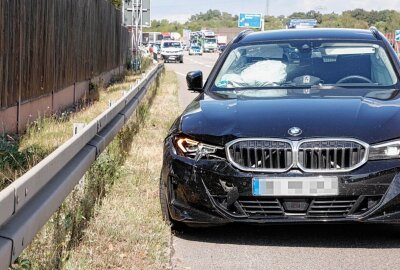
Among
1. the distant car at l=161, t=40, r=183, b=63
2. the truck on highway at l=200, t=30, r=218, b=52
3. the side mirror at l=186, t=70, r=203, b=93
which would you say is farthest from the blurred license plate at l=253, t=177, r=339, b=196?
the truck on highway at l=200, t=30, r=218, b=52

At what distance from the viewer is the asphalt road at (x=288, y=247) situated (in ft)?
15.1

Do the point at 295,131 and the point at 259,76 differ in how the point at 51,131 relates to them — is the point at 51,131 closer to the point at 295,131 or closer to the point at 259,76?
A: the point at 259,76

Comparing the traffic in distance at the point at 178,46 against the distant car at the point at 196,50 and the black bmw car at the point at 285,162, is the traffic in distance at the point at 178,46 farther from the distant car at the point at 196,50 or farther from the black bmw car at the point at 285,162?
the black bmw car at the point at 285,162

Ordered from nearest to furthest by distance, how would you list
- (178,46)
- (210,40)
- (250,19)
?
(178,46) → (250,19) → (210,40)

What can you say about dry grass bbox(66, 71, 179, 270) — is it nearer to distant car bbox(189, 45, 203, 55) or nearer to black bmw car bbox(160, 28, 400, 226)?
black bmw car bbox(160, 28, 400, 226)

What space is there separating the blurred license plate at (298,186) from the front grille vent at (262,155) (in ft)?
0.29

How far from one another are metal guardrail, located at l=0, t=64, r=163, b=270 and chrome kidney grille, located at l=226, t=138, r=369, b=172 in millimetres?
1082

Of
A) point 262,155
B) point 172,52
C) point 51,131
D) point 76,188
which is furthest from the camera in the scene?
point 172,52

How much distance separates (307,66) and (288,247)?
2.08m

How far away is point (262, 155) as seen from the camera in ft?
15.7

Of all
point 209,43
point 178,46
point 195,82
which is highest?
point 195,82

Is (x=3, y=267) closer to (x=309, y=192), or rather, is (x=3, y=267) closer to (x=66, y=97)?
(x=309, y=192)

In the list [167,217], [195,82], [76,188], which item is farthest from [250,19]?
[167,217]

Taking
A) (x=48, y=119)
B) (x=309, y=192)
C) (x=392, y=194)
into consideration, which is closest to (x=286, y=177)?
(x=309, y=192)
